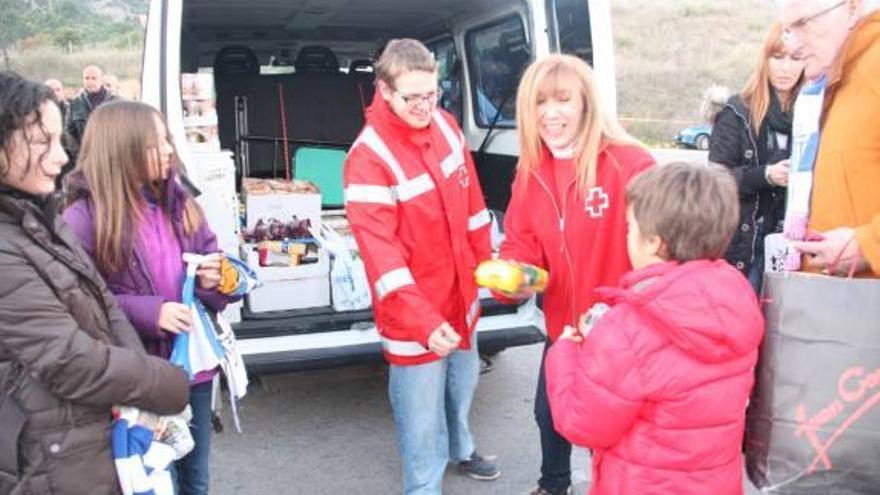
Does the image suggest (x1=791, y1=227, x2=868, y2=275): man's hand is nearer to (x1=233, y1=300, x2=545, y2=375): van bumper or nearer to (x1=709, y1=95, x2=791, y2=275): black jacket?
(x1=709, y1=95, x2=791, y2=275): black jacket

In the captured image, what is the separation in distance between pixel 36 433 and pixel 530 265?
1.46 m

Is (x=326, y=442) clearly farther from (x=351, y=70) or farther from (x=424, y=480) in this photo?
(x=351, y=70)

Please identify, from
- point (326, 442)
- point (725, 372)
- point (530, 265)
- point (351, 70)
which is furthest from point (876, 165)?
point (351, 70)

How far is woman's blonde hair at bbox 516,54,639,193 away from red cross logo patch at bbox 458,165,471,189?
1.30 ft

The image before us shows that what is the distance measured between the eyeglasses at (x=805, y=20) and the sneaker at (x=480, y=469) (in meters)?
2.15

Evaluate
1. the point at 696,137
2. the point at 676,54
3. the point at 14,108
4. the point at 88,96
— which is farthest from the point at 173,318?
the point at 676,54

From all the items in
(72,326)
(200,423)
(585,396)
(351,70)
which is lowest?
(200,423)

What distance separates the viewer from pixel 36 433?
1.64m

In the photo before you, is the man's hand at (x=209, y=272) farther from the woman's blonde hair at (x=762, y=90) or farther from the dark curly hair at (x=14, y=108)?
the woman's blonde hair at (x=762, y=90)

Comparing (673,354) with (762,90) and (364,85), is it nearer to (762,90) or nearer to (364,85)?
(762,90)

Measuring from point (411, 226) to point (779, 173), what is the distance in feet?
5.06

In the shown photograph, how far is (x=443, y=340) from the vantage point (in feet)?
7.91

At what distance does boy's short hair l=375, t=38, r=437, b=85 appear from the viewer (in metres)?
2.47

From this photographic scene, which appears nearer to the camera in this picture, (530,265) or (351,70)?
(530,265)
